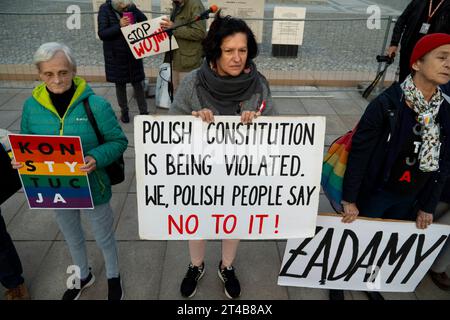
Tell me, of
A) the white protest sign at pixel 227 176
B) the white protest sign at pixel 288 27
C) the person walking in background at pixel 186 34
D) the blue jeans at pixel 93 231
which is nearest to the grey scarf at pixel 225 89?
the white protest sign at pixel 227 176

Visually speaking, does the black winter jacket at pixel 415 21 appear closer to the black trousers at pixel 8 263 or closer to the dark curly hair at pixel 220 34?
the dark curly hair at pixel 220 34

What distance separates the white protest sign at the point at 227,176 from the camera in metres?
1.97

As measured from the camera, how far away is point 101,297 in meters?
2.78

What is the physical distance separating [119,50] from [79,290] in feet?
11.5

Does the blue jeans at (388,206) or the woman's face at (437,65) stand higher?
the woman's face at (437,65)

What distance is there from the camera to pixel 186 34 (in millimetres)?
5262

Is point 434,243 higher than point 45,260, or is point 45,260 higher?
point 434,243

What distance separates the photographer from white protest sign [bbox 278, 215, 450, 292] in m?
2.46

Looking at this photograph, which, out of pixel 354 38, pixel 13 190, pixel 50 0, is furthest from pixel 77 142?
pixel 50 0

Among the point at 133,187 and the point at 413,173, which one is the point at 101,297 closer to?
the point at 133,187

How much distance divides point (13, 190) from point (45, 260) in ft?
3.27

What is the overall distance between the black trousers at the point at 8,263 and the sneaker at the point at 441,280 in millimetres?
3291

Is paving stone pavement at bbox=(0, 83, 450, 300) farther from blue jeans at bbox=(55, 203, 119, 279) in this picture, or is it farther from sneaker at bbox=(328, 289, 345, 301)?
blue jeans at bbox=(55, 203, 119, 279)

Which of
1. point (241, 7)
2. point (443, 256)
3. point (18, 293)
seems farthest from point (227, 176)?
point (241, 7)
